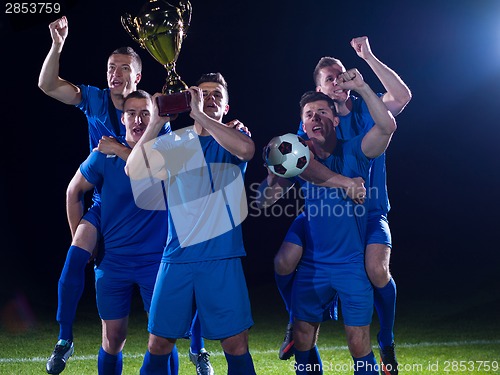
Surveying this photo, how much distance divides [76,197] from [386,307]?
1.80 meters

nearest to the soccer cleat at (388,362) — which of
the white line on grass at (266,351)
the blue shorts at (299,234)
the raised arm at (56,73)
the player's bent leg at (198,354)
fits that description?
the blue shorts at (299,234)

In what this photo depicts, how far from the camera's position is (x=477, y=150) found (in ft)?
31.3

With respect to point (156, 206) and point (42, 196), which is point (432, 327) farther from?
point (42, 196)

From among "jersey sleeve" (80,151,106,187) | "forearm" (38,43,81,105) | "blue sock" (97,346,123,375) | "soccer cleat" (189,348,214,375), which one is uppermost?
"forearm" (38,43,81,105)

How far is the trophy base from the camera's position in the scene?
3299mm

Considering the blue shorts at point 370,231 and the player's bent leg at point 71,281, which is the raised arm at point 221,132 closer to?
the blue shorts at point 370,231

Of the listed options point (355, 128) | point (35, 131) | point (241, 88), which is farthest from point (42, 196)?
point (355, 128)

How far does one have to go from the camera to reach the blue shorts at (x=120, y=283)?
4.08 meters

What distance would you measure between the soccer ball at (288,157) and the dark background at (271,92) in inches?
171

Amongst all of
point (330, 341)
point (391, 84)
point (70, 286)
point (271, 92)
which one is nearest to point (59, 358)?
point (70, 286)

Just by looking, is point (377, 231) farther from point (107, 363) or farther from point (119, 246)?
point (107, 363)

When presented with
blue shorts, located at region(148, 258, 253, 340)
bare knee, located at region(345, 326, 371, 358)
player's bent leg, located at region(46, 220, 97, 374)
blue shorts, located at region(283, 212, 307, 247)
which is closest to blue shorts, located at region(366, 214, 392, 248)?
blue shorts, located at region(283, 212, 307, 247)

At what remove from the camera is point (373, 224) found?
429 centimetres

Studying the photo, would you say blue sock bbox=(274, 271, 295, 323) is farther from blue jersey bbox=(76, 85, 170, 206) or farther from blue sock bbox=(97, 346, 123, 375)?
blue jersey bbox=(76, 85, 170, 206)
